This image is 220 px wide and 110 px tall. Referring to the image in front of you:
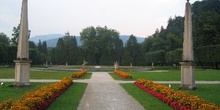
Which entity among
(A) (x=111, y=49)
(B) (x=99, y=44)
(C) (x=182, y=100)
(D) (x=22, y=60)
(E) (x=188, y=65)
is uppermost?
(B) (x=99, y=44)

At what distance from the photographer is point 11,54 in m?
72.5

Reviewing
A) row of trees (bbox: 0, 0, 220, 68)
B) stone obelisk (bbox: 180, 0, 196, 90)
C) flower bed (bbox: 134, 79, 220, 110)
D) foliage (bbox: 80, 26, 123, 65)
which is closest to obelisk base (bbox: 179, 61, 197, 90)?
stone obelisk (bbox: 180, 0, 196, 90)

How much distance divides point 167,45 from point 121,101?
7617 cm

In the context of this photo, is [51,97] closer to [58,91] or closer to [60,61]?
[58,91]

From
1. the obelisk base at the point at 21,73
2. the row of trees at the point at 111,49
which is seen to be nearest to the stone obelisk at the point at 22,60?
the obelisk base at the point at 21,73

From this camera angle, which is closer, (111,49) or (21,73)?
(21,73)

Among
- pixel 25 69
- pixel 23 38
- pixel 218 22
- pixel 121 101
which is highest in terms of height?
pixel 218 22

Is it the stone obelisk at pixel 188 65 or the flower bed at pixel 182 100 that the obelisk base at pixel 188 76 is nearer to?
the stone obelisk at pixel 188 65

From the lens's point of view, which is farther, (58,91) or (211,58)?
(211,58)

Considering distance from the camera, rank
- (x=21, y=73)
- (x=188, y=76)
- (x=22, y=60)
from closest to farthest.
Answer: (x=188, y=76)
(x=22, y=60)
(x=21, y=73)

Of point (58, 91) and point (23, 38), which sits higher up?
point (23, 38)

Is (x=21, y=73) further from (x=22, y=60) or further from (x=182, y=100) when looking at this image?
(x=182, y=100)

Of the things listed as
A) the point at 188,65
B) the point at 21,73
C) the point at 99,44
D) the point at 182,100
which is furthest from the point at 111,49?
the point at 182,100

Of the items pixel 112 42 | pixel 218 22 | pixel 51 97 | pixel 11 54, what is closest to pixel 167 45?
pixel 112 42
